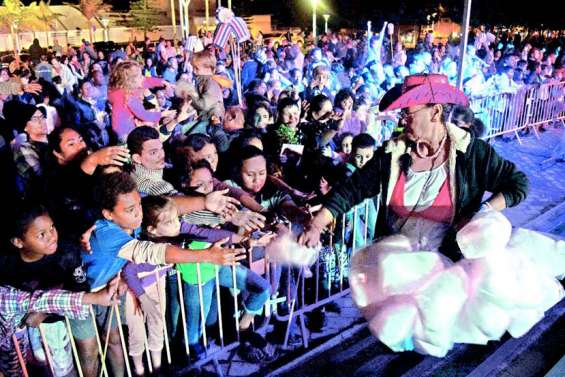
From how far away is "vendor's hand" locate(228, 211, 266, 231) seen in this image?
3.33m

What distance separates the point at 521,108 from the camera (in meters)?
11.0

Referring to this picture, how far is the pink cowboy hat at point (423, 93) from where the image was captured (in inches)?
113

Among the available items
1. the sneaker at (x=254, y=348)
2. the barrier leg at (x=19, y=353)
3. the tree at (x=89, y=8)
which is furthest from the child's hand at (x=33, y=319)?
the tree at (x=89, y=8)

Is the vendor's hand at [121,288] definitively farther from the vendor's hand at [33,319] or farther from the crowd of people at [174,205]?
the vendor's hand at [33,319]

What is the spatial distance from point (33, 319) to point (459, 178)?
261 centimetres

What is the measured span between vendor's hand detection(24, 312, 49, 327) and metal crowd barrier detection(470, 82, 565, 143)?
853cm

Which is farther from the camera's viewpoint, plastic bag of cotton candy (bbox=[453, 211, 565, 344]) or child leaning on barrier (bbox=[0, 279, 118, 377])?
child leaning on barrier (bbox=[0, 279, 118, 377])

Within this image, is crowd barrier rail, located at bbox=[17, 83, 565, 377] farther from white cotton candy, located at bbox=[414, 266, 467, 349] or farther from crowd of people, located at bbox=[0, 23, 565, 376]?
white cotton candy, located at bbox=[414, 266, 467, 349]

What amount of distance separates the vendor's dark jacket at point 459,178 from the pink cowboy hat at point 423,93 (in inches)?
8.0

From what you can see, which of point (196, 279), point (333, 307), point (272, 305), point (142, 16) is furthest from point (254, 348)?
point (142, 16)

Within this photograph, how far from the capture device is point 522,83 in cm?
1211

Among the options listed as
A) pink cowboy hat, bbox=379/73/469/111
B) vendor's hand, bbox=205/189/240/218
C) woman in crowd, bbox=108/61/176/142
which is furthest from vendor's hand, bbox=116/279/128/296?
woman in crowd, bbox=108/61/176/142

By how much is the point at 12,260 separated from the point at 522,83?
39.5 ft

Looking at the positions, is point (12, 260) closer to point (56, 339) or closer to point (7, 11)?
point (56, 339)
